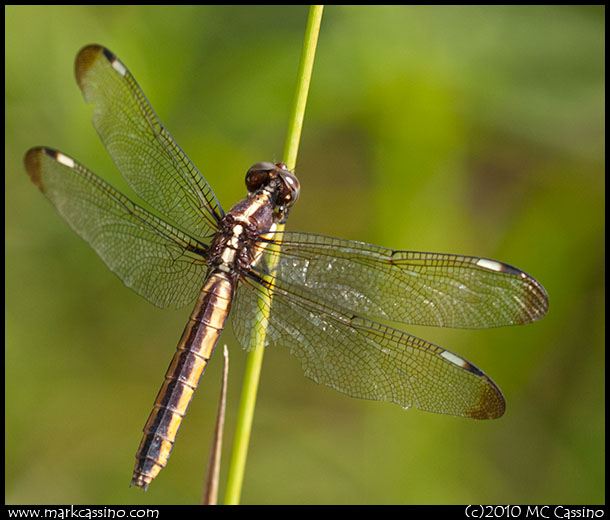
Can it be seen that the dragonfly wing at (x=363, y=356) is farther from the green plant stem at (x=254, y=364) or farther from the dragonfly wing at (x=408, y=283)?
the green plant stem at (x=254, y=364)

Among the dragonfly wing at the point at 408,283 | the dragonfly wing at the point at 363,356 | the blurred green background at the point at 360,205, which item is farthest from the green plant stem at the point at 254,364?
the blurred green background at the point at 360,205

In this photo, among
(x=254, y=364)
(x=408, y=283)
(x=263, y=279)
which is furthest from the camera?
(x=263, y=279)

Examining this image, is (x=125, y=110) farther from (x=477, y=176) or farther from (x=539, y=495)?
(x=539, y=495)

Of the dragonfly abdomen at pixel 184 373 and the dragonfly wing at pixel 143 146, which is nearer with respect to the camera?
the dragonfly abdomen at pixel 184 373

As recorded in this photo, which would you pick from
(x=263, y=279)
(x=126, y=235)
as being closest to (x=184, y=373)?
(x=263, y=279)

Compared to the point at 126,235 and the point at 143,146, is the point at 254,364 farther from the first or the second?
the point at 143,146

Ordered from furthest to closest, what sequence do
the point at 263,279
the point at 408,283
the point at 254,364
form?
the point at 263,279 → the point at 408,283 → the point at 254,364
